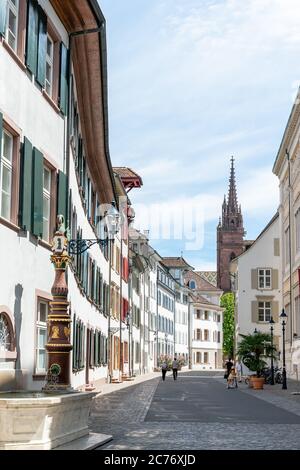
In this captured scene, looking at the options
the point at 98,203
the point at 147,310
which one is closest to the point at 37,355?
the point at 98,203

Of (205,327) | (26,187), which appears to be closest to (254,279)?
(205,327)

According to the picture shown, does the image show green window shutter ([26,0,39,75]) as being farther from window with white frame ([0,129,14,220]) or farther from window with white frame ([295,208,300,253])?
window with white frame ([295,208,300,253])

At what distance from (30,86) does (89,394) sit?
255 inches

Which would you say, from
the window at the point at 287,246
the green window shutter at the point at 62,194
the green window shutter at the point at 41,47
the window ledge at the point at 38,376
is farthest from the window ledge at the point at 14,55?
the window at the point at 287,246

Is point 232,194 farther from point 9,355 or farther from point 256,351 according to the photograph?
point 9,355

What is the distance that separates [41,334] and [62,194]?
3.33 meters

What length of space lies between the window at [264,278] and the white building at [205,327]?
44649 mm

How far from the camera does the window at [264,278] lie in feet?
212

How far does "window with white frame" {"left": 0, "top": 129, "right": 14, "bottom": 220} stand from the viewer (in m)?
15.0

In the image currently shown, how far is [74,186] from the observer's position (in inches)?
952

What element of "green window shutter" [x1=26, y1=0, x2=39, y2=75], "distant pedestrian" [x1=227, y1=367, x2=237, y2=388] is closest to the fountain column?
"green window shutter" [x1=26, y1=0, x2=39, y2=75]

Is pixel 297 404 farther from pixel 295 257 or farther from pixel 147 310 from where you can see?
pixel 147 310

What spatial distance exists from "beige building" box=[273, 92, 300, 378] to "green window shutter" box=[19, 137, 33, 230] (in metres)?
29.6
